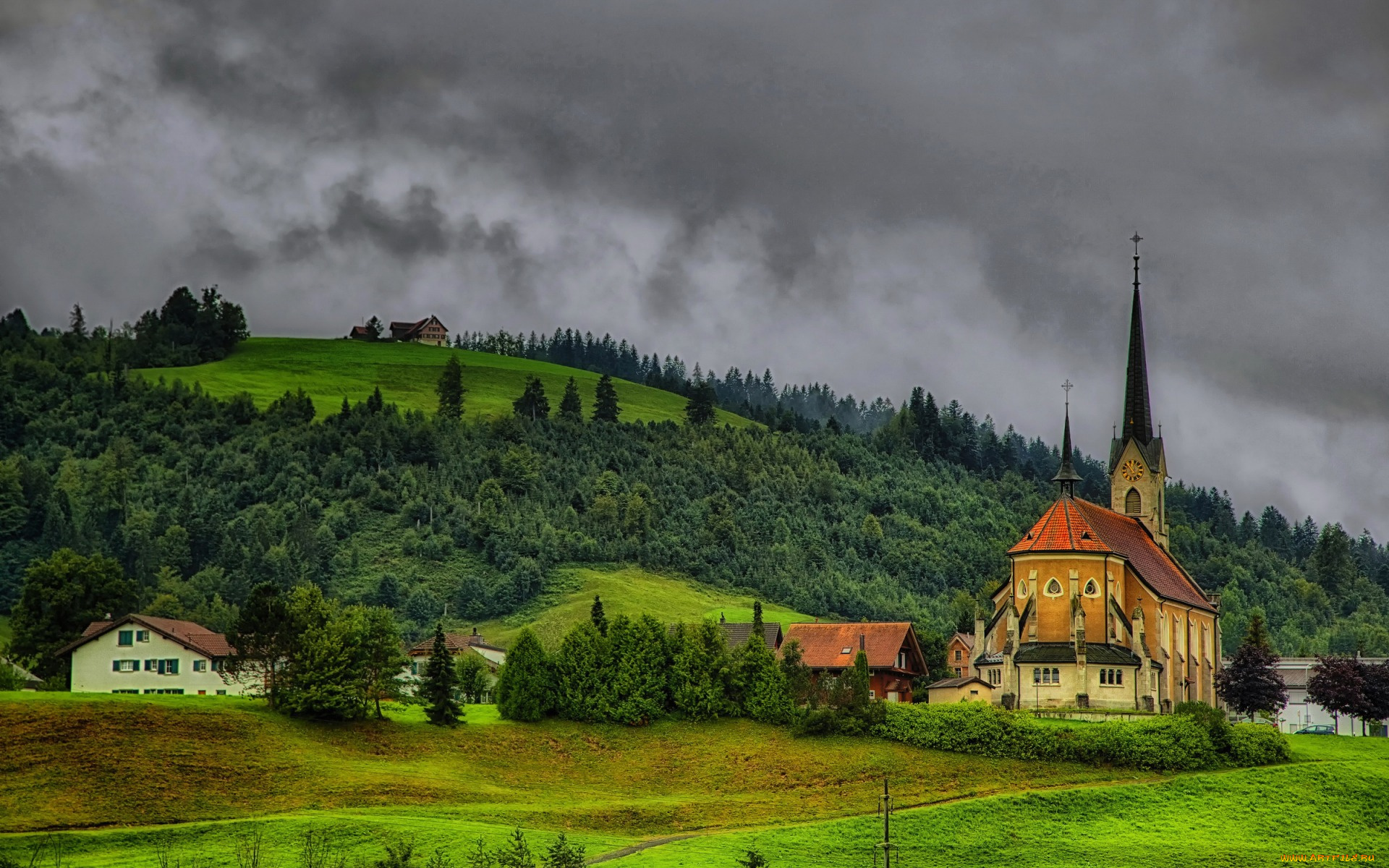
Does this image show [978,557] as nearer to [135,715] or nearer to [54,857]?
[135,715]

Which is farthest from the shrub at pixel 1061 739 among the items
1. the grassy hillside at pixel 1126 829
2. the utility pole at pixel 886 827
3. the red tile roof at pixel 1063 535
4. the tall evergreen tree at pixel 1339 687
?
the tall evergreen tree at pixel 1339 687

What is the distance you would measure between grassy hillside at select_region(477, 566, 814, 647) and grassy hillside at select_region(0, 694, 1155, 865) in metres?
57.3

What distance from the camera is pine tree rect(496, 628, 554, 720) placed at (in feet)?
262

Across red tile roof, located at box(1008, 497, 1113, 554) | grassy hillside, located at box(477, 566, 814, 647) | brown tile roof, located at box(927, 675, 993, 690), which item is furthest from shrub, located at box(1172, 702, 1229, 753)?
grassy hillside, located at box(477, 566, 814, 647)

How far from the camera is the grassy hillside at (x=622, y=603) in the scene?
5546 inches

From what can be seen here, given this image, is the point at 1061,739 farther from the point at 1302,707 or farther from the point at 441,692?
the point at 1302,707

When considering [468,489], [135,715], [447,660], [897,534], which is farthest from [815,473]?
[135,715]

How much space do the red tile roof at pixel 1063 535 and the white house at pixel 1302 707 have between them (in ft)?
66.9

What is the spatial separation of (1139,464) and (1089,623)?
22234mm

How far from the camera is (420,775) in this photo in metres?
66.6

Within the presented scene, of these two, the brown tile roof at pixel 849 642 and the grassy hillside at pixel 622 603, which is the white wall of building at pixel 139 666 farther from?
the grassy hillside at pixel 622 603

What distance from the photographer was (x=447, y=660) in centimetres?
7644

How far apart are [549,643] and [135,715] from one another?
63113 mm

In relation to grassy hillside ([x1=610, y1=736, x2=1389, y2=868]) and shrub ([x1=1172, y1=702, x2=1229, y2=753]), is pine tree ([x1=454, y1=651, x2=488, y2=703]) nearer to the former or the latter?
grassy hillside ([x1=610, y1=736, x2=1389, y2=868])
